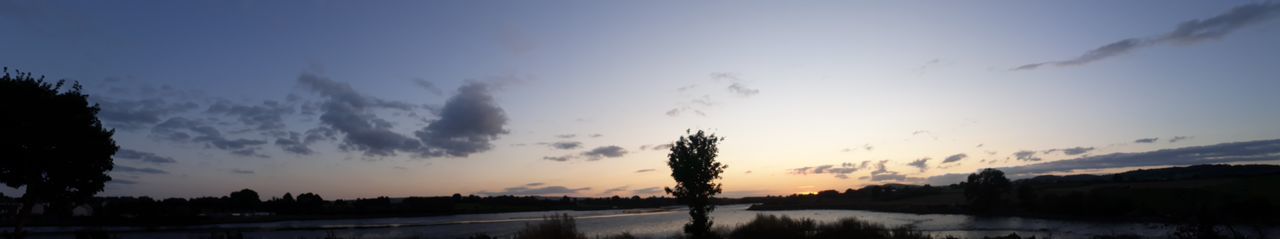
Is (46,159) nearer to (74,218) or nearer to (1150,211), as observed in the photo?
(1150,211)

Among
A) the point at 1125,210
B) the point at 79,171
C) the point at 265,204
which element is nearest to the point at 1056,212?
the point at 1125,210

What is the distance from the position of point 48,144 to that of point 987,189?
9434 centimetres

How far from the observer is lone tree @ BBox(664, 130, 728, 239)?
87.6ft

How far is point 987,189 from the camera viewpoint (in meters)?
87.4

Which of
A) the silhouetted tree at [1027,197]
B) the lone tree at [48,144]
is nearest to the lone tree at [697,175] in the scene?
the lone tree at [48,144]

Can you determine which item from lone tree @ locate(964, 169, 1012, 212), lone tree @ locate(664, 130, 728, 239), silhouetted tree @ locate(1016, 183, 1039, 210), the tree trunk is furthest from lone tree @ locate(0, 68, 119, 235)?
lone tree @ locate(964, 169, 1012, 212)

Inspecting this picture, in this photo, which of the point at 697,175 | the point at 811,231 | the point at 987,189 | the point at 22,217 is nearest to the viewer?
the point at 22,217

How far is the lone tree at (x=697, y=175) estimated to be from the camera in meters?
26.7

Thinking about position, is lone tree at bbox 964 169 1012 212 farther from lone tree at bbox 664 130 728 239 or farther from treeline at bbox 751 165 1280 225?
lone tree at bbox 664 130 728 239

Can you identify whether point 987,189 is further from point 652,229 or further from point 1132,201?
point 652,229

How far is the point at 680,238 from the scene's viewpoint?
37.2m

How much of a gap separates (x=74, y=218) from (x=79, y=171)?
99.3m

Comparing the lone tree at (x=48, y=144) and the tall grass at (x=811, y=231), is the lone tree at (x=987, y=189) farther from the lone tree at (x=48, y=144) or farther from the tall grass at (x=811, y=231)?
the lone tree at (x=48, y=144)

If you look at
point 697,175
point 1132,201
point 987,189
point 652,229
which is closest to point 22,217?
point 697,175
